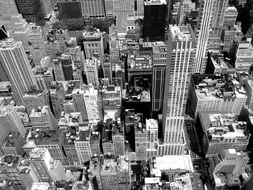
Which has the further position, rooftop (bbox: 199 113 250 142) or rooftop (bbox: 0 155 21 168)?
rooftop (bbox: 199 113 250 142)

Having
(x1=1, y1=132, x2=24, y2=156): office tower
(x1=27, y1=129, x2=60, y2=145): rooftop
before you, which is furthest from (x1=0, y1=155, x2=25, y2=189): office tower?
(x1=1, y1=132, x2=24, y2=156): office tower

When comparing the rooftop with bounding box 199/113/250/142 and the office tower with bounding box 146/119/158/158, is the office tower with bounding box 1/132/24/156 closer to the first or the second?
the office tower with bounding box 146/119/158/158

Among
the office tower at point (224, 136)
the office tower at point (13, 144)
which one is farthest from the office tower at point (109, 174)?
the office tower at point (13, 144)

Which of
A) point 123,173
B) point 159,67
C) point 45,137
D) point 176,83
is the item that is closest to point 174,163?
point 123,173

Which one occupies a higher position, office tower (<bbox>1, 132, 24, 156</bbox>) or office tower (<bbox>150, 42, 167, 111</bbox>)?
office tower (<bbox>150, 42, 167, 111</bbox>)

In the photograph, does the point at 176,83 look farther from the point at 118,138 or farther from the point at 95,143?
the point at 95,143

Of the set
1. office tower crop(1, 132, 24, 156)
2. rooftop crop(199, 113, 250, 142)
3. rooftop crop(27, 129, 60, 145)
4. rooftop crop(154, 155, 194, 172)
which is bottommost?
rooftop crop(154, 155, 194, 172)

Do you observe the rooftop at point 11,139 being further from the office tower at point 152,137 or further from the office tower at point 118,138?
the office tower at point 152,137
